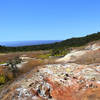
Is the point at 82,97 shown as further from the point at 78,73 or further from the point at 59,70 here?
the point at 59,70

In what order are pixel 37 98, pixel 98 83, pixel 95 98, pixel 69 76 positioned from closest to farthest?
pixel 95 98
pixel 37 98
pixel 98 83
pixel 69 76

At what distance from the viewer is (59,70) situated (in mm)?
12836

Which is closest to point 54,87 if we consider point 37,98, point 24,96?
point 37,98

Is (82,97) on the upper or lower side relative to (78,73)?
lower

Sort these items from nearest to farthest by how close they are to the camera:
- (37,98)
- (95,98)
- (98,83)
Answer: (95,98)
(37,98)
(98,83)

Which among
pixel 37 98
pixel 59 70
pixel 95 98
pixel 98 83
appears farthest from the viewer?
pixel 59 70

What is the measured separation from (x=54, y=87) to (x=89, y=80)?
2777mm

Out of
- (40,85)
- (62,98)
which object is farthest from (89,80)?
(40,85)

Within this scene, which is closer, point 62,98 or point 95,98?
point 95,98

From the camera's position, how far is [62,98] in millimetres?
9633

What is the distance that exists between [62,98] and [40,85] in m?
1.89

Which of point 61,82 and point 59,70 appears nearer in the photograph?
point 61,82

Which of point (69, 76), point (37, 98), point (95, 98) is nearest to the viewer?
point (95, 98)

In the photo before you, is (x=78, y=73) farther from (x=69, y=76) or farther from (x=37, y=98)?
(x=37, y=98)
